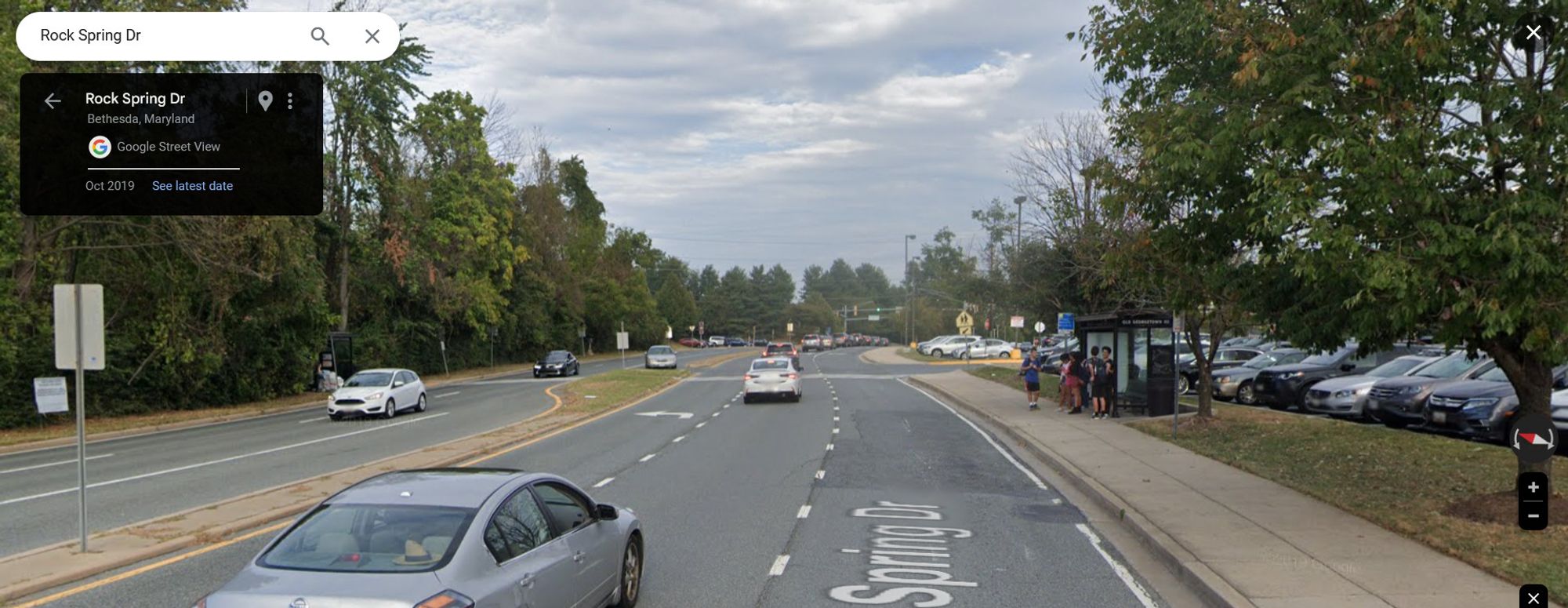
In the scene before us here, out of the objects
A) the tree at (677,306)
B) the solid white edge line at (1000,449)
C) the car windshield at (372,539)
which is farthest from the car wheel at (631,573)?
the tree at (677,306)

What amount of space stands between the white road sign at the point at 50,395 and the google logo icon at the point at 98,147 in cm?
1727

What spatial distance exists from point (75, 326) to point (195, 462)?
10.1m

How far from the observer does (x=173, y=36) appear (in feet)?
30.1

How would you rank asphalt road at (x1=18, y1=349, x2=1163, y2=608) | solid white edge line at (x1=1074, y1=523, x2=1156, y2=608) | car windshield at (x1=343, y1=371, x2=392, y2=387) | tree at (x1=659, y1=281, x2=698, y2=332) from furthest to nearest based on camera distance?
tree at (x1=659, y1=281, x2=698, y2=332) < car windshield at (x1=343, y1=371, x2=392, y2=387) < asphalt road at (x1=18, y1=349, x2=1163, y2=608) < solid white edge line at (x1=1074, y1=523, x2=1156, y2=608)

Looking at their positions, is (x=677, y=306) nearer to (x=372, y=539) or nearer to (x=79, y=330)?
(x=79, y=330)

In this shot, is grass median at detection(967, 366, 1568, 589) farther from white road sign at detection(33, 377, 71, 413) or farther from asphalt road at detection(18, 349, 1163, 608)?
white road sign at detection(33, 377, 71, 413)

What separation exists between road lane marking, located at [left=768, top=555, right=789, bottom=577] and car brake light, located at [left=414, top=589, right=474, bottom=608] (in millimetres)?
4132

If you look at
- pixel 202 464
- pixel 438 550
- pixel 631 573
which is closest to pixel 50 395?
pixel 202 464

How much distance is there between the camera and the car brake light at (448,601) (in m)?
5.14

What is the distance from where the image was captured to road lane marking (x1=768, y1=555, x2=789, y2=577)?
919 centimetres

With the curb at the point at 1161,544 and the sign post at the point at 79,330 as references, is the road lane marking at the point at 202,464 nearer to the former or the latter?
the sign post at the point at 79,330

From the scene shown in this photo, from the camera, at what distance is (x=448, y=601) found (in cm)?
523

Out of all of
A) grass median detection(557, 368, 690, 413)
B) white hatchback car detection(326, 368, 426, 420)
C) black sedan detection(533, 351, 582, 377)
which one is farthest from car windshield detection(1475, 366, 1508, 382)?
black sedan detection(533, 351, 582, 377)

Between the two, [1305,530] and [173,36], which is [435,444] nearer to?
[173,36]
